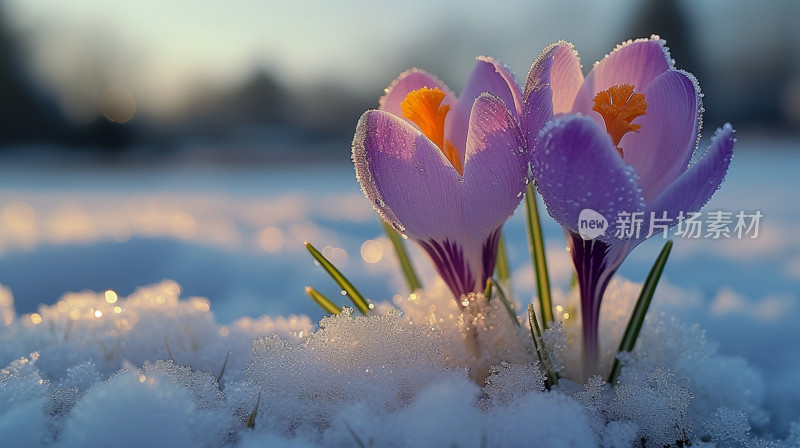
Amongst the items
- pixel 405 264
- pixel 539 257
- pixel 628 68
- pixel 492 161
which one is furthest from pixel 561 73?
pixel 405 264

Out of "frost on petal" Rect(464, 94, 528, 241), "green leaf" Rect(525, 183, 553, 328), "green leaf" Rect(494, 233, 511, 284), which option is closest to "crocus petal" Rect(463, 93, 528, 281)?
"frost on petal" Rect(464, 94, 528, 241)

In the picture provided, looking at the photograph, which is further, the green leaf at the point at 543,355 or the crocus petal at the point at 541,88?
the green leaf at the point at 543,355

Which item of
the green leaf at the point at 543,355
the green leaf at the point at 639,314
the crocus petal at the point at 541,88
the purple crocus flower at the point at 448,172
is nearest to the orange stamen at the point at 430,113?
the purple crocus flower at the point at 448,172

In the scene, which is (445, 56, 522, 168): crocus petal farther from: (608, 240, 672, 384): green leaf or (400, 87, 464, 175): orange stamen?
(608, 240, 672, 384): green leaf

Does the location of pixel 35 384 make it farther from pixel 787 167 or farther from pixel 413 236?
pixel 787 167

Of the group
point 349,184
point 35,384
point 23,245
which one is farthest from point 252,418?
point 349,184

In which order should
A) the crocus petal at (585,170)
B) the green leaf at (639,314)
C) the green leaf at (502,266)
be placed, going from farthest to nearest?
the green leaf at (502,266) → the green leaf at (639,314) → the crocus petal at (585,170)

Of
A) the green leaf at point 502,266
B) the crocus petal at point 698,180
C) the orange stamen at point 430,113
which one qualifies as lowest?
the crocus petal at point 698,180
